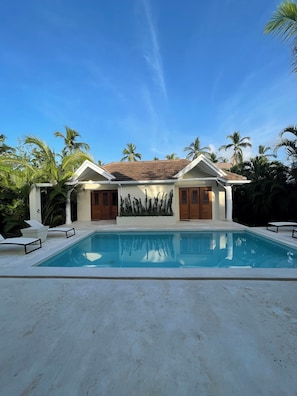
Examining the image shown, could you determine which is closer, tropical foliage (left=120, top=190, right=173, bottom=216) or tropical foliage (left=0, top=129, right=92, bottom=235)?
tropical foliage (left=0, top=129, right=92, bottom=235)

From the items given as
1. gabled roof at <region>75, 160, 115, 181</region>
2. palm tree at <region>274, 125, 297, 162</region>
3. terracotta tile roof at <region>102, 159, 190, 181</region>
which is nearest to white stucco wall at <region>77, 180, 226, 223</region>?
terracotta tile roof at <region>102, 159, 190, 181</region>

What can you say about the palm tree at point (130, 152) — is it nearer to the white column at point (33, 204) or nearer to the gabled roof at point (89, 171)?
→ the gabled roof at point (89, 171)

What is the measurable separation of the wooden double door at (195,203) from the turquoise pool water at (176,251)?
526 cm

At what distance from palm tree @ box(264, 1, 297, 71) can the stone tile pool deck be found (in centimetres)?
771

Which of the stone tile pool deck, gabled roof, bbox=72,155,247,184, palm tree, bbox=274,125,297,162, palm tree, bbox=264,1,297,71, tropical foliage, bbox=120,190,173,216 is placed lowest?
the stone tile pool deck

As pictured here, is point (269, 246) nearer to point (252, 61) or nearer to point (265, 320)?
point (265, 320)

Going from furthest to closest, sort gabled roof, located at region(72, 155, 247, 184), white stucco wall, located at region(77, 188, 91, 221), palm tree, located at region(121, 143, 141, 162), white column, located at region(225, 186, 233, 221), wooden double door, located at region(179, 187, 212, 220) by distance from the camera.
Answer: palm tree, located at region(121, 143, 141, 162) → white stucco wall, located at region(77, 188, 91, 221) → wooden double door, located at region(179, 187, 212, 220) → white column, located at region(225, 186, 233, 221) → gabled roof, located at region(72, 155, 247, 184)

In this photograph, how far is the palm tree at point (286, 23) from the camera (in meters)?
6.61

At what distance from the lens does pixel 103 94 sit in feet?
63.1

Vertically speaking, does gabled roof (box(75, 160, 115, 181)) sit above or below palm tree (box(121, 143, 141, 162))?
below

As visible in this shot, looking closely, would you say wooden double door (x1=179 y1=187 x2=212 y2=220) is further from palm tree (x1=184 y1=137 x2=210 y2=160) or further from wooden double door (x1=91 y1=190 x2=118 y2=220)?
palm tree (x1=184 y1=137 x2=210 y2=160)

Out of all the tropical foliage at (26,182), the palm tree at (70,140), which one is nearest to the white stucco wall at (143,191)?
the tropical foliage at (26,182)

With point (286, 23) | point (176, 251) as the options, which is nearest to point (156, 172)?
point (176, 251)

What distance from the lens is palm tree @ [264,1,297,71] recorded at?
6.61m
